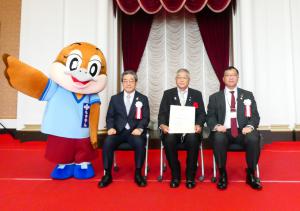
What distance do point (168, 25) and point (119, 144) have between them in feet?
11.3

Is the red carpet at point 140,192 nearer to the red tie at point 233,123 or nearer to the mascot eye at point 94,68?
the red tie at point 233,123

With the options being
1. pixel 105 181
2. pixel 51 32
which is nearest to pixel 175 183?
pixel 105 181

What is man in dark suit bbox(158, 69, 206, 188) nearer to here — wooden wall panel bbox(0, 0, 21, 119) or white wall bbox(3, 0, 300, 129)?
white wall bbox(3, 0, 300, 129)

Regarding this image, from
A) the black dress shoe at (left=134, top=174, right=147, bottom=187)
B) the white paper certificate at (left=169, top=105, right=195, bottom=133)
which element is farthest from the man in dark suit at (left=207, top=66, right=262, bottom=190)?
the black dress shoe at (left=134, top=174, right=147, bottom=187)

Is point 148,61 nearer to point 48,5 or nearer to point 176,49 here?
point 176,49

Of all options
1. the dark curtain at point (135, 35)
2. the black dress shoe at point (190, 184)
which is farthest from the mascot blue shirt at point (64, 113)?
→ the dark curtain at point (135, 35)

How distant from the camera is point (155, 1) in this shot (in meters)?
4.70

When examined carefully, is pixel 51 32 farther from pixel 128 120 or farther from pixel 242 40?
pixel 242 40

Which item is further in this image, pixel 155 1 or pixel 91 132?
pixel 155 1

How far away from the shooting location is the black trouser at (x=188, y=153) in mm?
2484

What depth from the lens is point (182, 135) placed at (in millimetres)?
2686

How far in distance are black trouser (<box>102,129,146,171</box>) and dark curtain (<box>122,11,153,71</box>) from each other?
274 cm

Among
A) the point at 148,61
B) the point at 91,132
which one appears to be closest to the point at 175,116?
the point at 91,132

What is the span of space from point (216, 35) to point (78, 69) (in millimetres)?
3499
